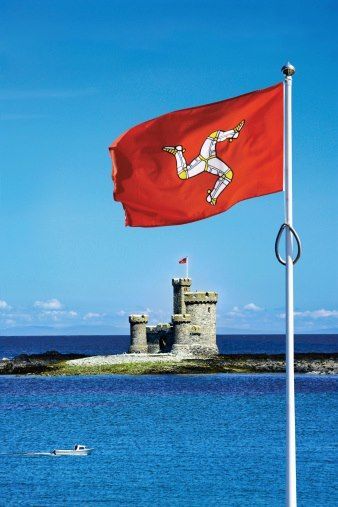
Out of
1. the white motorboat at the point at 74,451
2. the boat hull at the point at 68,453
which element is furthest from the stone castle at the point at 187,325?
the boat hull at the point at 68,453

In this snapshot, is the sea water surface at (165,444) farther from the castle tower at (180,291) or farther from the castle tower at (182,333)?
the castle tower at (180,291)

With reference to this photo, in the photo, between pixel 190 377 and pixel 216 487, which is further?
pixel 190 377

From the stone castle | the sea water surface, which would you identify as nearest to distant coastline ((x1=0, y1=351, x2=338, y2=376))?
the stone castle

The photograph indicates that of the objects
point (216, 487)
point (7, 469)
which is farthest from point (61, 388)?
point (216, 487)

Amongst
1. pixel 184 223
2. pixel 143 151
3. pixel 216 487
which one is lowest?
pixel 216 487

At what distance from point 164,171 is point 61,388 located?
6210cm

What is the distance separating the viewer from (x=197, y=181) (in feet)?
50.2

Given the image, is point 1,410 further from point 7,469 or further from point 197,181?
point 197,181

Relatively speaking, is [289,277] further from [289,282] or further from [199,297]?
[199,297]

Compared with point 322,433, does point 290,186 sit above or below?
above

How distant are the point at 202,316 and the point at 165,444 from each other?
159ft

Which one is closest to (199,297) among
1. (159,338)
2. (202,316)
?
(202,316)

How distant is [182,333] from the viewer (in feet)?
297

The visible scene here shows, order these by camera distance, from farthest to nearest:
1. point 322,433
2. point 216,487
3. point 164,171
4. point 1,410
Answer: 1. point 1,410
2. point 322,433
3. point 216,487
4. point 164,171
